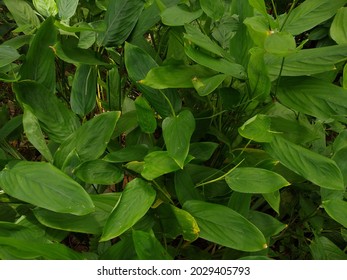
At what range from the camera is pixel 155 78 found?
2.58 ft

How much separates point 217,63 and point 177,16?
0.12 metres

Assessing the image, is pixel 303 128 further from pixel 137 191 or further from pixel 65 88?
pixel 65 88

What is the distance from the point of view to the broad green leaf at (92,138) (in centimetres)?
81

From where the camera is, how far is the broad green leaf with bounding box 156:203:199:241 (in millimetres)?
765

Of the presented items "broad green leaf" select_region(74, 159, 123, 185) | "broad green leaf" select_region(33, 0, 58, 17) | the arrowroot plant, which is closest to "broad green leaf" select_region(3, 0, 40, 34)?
the arrowroot plant

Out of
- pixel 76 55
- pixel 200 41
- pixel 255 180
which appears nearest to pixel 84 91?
pixel 76 55

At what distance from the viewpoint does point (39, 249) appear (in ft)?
2.23

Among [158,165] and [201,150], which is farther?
[201,150]

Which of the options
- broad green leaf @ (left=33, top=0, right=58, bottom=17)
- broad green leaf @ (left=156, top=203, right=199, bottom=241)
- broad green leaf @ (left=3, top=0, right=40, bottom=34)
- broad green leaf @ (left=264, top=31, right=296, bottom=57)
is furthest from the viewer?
broad green leaf @ (left=3, top=0, right=40, bottom=34)

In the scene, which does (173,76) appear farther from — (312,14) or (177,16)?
(312,14)

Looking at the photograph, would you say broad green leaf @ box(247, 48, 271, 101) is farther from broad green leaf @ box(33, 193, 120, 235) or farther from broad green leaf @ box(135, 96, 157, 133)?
broad green leaf @ box(33, 193, 120, 235)

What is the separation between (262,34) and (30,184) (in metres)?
0.43

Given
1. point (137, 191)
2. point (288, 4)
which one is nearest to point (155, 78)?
point (137, 191)

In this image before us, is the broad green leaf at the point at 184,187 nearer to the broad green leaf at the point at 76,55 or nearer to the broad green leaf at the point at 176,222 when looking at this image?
the broad green leaf at the point at 176,222
